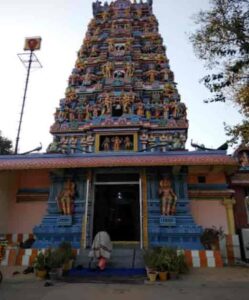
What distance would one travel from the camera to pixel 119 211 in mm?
14664

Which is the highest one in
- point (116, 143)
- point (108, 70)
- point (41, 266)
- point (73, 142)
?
point (108, 70)

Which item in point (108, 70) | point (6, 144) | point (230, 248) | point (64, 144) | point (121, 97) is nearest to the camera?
point (230, 248)

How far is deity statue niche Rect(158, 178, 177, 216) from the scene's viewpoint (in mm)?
9289

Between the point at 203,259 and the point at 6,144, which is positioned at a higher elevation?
the point at 6,144

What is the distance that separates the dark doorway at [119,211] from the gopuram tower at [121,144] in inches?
2.0

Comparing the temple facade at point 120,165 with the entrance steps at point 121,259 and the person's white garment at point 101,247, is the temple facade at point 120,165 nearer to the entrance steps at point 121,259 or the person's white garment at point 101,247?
the entrance steps at point 121,259

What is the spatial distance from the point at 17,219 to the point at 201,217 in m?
7.38

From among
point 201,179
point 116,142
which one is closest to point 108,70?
point 116,142

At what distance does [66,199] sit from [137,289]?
4899mm

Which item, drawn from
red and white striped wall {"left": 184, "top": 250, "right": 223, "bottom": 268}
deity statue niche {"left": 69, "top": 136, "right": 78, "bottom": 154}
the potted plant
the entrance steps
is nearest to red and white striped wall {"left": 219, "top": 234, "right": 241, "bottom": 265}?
red and white striped wall {"left": 184, "top": 250, "right": 223, "bottom": 268}

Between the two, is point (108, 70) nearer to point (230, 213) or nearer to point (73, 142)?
point (73, 142)

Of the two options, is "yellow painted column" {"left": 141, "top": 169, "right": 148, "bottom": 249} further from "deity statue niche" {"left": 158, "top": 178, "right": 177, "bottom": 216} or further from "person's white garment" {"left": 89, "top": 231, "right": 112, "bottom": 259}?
"person's white garment" {"left": 89, "top": 231, "right": 112, "bottom": 259}

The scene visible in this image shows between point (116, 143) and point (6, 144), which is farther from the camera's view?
point (6, 144)

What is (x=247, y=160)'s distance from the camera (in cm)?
1159
